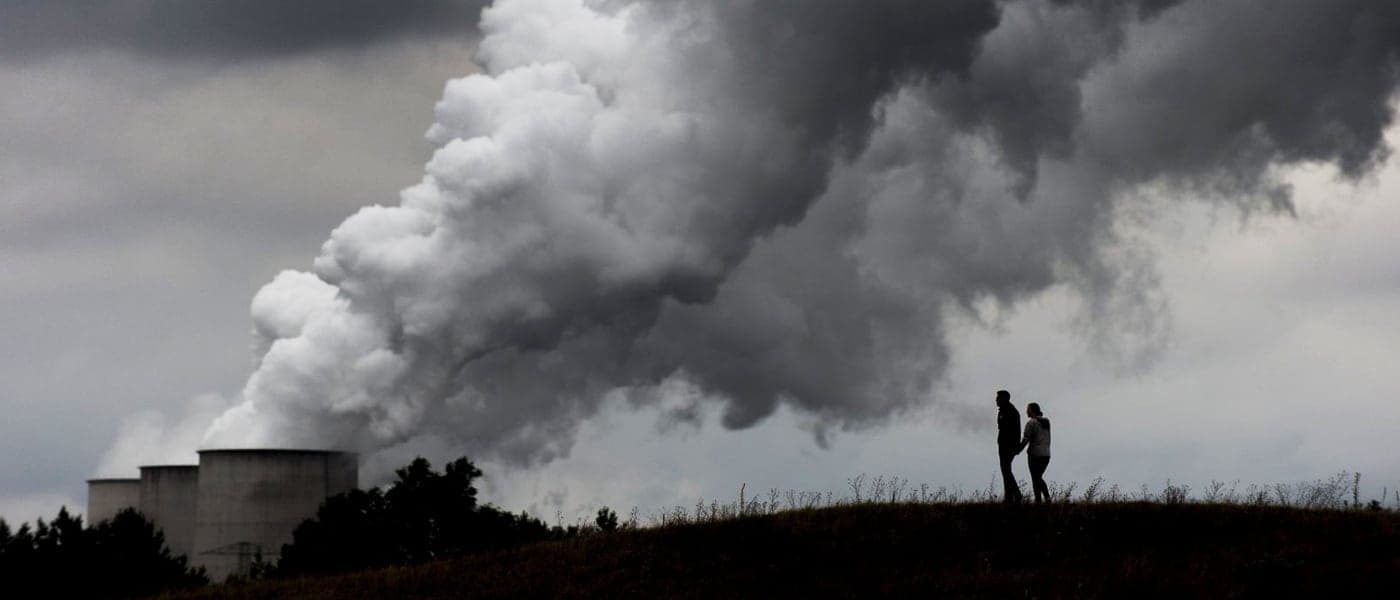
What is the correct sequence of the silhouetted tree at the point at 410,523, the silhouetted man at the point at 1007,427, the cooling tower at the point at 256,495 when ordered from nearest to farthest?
the silhouetted man at the point at 1007,427
the silhouetted tree at the point at 410,523
the cooling tower at the point at 256,495

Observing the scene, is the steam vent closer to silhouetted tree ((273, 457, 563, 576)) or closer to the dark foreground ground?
silhouetted tree ((273, 457, 563, 576))

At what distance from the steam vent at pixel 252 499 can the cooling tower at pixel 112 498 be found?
558 centimetres

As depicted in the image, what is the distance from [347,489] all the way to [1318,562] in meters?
57.9

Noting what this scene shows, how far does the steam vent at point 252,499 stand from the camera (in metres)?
71.5

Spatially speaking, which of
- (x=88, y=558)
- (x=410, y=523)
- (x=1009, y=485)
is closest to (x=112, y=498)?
(x=410, y=523)

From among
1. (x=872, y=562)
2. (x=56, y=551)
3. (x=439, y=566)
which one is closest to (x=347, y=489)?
(x=56, y=551)

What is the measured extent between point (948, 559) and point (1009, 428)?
2.72 m

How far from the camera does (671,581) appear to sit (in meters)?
23.6

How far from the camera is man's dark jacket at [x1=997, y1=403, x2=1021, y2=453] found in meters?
25.5

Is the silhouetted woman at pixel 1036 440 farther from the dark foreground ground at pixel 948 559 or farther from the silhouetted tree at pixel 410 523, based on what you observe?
the silhouetted tree at pixel 410 523

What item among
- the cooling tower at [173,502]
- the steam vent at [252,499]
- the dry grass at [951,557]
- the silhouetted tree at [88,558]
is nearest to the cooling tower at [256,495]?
the steam vent at [252,499]

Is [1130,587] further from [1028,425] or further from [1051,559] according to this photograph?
[1028,425]

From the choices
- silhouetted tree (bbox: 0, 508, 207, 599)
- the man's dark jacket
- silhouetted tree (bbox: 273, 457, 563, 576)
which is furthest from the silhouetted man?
silhouetted tree (bbox: 273, 457, 563, 576)

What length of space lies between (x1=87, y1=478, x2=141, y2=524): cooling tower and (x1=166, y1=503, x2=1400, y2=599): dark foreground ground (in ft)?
187
